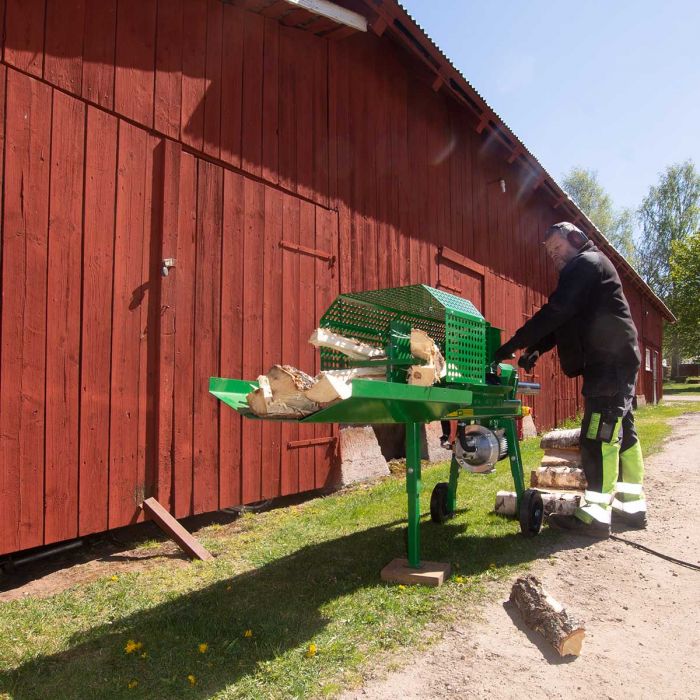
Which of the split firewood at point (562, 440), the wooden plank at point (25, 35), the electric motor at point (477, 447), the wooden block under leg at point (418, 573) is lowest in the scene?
the wooden block under leg at point (418, 573)

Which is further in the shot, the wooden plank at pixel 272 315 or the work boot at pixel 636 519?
the wooden plank at pixel 272 315

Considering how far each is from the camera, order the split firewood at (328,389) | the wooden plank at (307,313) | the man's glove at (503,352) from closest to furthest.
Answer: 1. the split firewood at (328,389)
2. the man's glove at (503,352)
3. the wooden plank at (307,313)

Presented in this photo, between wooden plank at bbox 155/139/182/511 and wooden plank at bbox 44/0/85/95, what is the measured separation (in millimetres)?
793

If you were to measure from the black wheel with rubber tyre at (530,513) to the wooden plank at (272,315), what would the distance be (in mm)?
2355

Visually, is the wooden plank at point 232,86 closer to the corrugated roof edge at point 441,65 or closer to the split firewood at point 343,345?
the corrugated roof edge at point 441,65

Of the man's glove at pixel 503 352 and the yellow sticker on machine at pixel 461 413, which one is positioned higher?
the man's glove at pixel 503 352

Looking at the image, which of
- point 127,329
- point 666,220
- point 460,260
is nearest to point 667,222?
point 666,220

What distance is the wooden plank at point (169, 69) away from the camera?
470 centimetres

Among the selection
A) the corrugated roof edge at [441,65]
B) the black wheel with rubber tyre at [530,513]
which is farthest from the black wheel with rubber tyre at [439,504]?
the corrugated roof edge at [441,65]

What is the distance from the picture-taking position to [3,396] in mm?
3629

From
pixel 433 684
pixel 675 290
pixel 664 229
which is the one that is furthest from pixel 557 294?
pixel 664 229

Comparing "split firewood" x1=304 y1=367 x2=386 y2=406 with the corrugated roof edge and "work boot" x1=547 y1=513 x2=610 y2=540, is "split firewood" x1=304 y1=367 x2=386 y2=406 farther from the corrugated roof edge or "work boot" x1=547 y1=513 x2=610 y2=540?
the corrugated roof edge

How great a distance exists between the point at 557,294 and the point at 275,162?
3.05 metres

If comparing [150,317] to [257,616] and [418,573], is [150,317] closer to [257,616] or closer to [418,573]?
[257,616]
